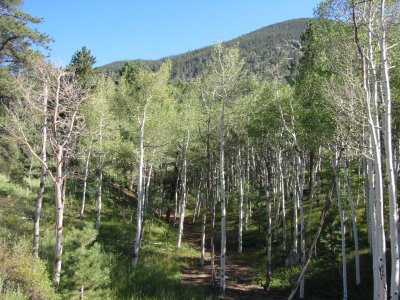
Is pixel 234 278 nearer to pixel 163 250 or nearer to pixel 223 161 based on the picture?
pixel 163 250

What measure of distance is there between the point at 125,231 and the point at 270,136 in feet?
43.5

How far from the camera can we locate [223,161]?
19031mm

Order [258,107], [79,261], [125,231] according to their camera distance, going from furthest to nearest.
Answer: [125,231], [258,107], [79,261]

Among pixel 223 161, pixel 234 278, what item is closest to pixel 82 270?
pixel 223 161

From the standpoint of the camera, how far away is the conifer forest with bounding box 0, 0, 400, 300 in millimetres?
11242

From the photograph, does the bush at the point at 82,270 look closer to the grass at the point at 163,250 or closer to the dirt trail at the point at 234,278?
the grass at the point at 163,250

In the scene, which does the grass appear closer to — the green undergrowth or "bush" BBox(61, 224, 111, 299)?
the green undergrowth

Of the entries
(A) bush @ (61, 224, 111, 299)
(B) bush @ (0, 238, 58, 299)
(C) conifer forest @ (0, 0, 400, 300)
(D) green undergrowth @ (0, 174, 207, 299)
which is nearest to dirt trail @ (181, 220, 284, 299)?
(C) conifer forest @ (0, 0, 400, 300)

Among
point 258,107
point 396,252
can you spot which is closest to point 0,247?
point 396,252

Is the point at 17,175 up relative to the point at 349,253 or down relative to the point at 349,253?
up

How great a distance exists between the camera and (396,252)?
845cm

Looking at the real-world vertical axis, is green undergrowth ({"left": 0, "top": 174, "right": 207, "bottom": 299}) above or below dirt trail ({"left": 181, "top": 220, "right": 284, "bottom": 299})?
above

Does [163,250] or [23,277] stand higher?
[23,277]

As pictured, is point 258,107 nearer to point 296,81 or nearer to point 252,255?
point 296,81
